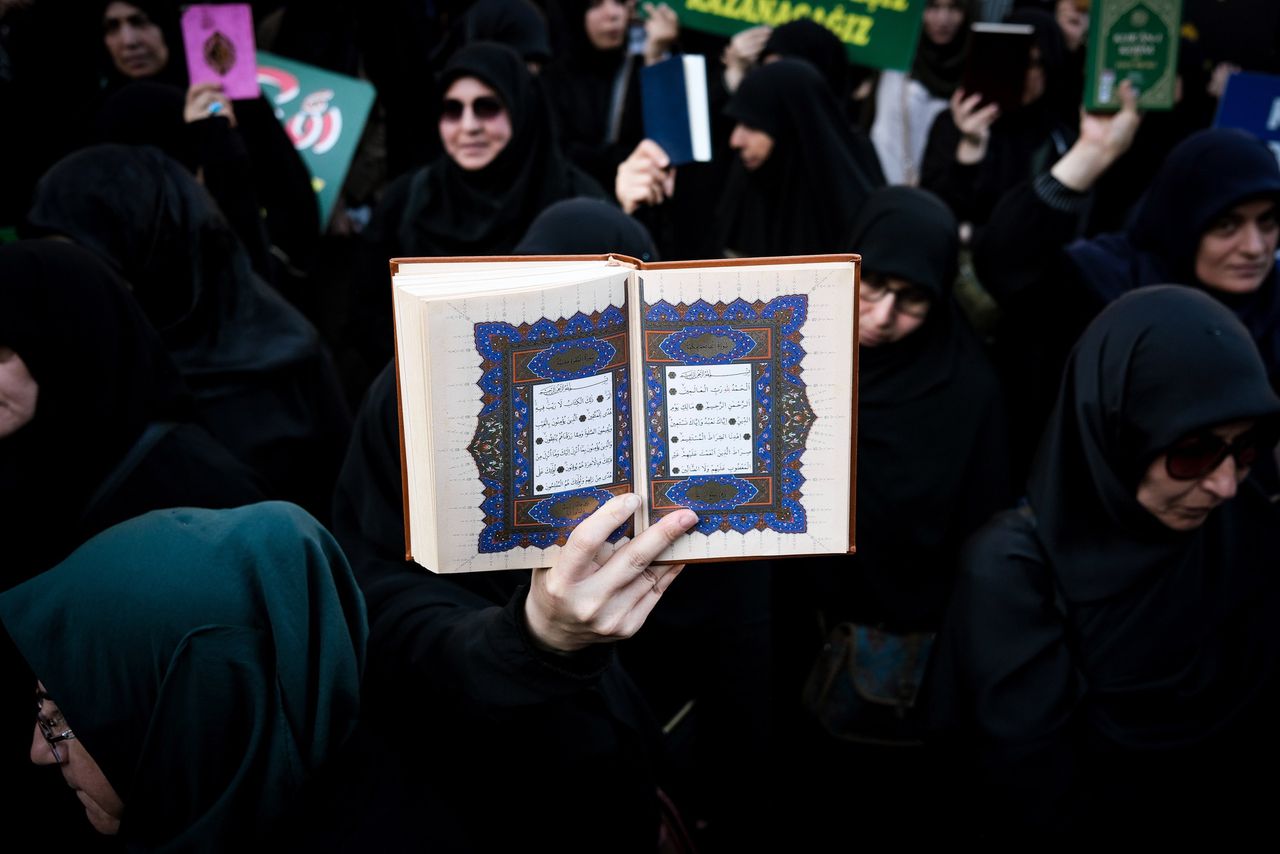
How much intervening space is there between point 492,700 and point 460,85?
281 cm

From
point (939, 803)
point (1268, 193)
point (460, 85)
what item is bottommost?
point (939, 803)

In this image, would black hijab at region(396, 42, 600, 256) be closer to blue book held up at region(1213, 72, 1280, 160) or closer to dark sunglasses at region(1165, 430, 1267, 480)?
dark sunglasses at region(1165, 430, 1267, 480)

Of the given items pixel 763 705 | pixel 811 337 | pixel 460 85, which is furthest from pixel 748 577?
pixel 460 85

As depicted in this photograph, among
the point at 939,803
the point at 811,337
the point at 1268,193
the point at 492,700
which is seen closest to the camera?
the point at 811,337

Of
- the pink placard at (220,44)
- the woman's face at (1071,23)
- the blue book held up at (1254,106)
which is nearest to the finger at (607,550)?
the pink placard at (220,44)

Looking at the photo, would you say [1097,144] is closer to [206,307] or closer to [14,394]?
[206,307]

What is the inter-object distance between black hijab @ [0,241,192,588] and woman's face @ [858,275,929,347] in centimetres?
185

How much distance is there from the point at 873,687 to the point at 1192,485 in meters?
0.94

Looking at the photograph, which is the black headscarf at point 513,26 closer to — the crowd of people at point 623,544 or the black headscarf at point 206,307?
the crowd of people at point 623,544

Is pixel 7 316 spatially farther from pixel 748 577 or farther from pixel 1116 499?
pixel 1116 499

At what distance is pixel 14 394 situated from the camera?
→ 2070mm

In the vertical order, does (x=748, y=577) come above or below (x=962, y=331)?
below

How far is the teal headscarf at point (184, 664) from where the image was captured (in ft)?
4.45

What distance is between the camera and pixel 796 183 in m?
3.91
